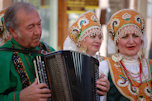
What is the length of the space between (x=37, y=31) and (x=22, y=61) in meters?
0.30

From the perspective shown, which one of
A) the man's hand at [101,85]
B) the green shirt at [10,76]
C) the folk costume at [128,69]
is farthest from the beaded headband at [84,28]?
the green shirt at [10,76]

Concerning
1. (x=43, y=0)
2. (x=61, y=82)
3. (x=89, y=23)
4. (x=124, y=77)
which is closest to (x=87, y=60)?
(x=61, y=82)

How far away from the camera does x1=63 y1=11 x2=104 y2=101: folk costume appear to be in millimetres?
3352

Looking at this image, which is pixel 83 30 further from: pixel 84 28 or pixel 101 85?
pixel 101 85

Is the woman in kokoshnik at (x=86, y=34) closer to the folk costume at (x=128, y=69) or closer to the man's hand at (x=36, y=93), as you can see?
the folk costume at (x=128, y=69)

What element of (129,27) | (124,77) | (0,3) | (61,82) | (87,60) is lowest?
(124,77)

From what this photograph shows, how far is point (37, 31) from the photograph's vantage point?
7.28 ft

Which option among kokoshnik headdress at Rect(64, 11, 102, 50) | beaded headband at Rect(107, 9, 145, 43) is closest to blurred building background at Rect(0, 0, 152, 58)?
kokoshnik headdress at Rect(64, 11, 102, 50)

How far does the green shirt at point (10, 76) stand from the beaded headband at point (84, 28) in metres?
1.28

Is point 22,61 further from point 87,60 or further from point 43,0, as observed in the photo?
point 43,0

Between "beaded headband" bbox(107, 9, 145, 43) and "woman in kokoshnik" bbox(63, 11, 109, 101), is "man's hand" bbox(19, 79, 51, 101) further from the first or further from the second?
"woman in kokoshnik" bbox(63, 11, 109, 101)

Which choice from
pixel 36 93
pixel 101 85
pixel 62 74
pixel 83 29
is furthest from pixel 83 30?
pixel 36 93

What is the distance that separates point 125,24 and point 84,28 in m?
0.67

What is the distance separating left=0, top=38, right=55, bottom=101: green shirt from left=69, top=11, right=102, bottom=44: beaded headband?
1.28 meters
